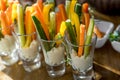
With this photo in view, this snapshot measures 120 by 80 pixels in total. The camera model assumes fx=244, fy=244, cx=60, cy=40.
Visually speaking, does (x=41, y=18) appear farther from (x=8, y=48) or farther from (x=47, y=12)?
(x=8, y=48)

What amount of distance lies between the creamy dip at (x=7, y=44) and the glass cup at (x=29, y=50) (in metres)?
0.05

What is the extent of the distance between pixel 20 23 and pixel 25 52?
0.34 ft

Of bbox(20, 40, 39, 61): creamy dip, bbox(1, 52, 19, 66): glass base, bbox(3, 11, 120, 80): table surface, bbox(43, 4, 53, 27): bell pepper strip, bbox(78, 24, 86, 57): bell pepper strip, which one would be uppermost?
bbox(43, 4, 53, 27): bell pepper strip

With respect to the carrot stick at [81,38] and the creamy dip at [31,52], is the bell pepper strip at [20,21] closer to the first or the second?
the creamy dip at [31,52]

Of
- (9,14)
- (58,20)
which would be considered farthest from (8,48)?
(58,20)

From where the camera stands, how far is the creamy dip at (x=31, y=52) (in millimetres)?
845

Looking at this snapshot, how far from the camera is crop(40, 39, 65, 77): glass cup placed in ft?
2.58

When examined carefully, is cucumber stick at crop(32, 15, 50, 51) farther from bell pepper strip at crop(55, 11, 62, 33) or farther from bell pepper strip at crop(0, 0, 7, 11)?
bell pepper strip at crop(0, 0, 7, 11)

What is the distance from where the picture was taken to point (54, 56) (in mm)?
804

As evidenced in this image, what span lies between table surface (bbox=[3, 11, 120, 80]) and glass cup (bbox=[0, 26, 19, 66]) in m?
0.03

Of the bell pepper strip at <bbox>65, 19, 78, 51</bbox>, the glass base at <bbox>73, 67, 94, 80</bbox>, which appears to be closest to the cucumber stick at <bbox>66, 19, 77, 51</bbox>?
the bell pepper strip at <bbox>65, 19, 78, 51</bbox>

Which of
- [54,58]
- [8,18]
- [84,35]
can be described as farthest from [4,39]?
[84,35]

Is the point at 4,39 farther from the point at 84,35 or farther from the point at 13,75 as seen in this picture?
the point at 84,35

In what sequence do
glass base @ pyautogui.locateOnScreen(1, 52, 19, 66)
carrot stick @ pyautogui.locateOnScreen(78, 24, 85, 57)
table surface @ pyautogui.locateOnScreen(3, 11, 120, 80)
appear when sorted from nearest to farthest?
carrot stick @ pyautogui.locateOnScreen(78, 24, 85, 57) < table surface @ pyautogui.locateOnScreen(3, 11, 120, 80) < glass base @ pyautogui.locateOnScreen(1, 52, 19, 66)
